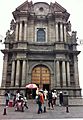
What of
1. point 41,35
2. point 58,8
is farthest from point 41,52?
point 58,8

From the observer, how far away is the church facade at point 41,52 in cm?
3281

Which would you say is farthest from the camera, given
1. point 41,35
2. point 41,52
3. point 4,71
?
point 41,35

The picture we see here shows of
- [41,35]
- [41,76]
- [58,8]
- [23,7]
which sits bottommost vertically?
[41,76]

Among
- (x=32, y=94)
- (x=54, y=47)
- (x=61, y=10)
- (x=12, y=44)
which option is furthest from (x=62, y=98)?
(x=61, y=10)

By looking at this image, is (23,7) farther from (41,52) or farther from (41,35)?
(41,52)

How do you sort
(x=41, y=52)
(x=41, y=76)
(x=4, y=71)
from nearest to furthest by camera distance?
(x=4, y=71) < (x=41, y=76) < (x=41, y=52)

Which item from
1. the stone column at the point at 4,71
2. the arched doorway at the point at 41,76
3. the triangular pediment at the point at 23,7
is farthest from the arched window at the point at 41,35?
the stone column at the point at 4,71

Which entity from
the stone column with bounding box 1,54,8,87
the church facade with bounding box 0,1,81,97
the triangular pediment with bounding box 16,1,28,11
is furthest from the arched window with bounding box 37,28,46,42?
the stone column with bounding box 1,54,8,87

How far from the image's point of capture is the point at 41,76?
33.8 meters

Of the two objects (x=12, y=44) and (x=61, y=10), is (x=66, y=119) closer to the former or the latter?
(x=12, y=44)

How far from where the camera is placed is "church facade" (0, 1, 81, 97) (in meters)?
32.8

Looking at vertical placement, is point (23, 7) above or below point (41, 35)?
above

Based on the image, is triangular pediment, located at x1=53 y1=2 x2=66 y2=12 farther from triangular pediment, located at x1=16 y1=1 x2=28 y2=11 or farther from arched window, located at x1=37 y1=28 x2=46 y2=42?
triangular pediment, located at x1=16 y1=1 x2=28 y2=11

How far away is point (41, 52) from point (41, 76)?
4.01m
